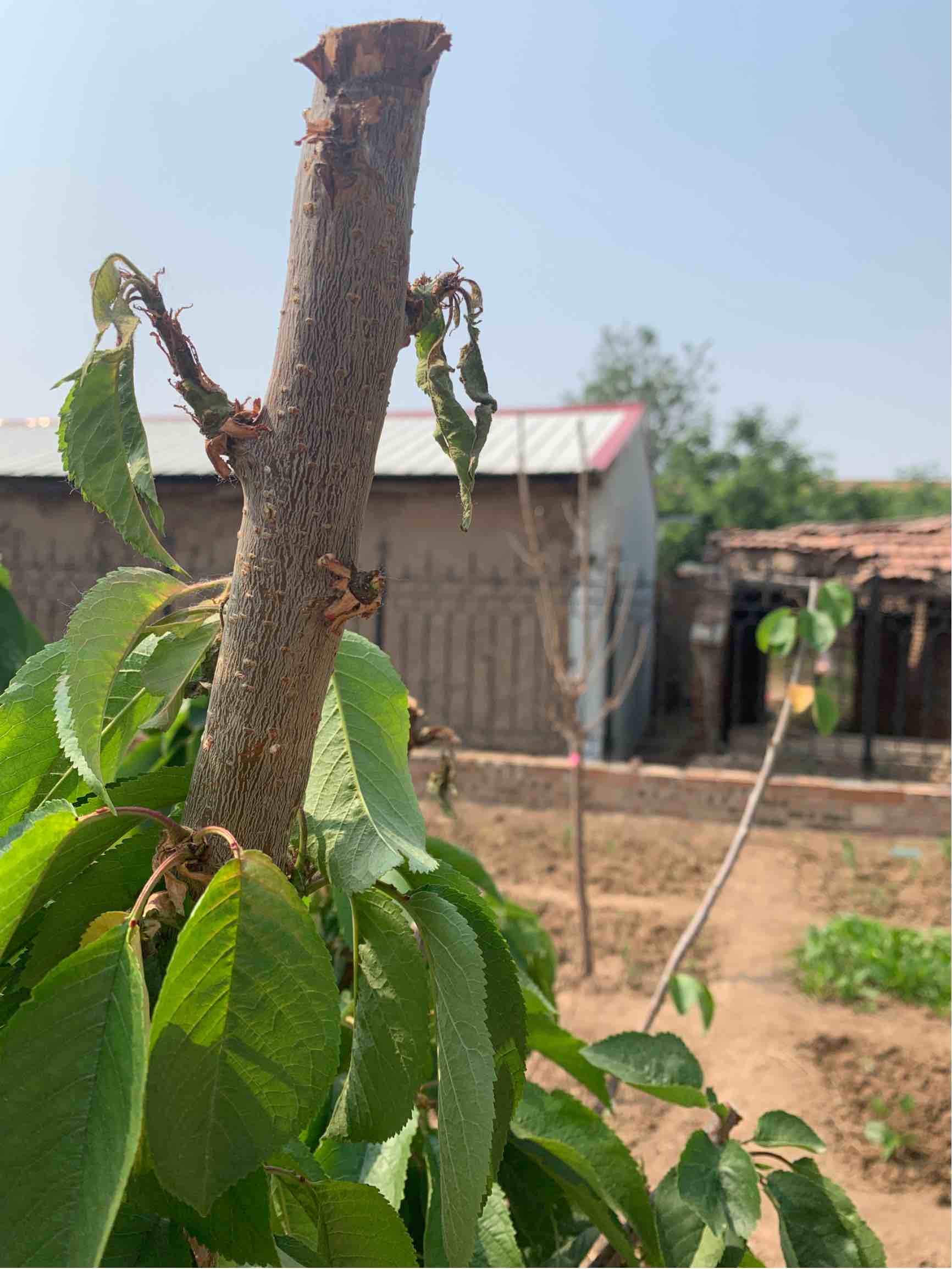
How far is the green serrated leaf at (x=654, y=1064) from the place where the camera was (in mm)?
1071

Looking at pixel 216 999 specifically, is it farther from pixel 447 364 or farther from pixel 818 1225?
pixel 818 1225

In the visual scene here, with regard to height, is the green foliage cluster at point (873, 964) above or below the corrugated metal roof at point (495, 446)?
below

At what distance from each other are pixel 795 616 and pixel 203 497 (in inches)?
326

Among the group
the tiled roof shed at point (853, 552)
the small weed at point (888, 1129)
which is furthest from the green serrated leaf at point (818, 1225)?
the tiled roof shed at point (853, 552)

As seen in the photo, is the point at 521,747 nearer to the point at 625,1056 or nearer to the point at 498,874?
the point at 498,874

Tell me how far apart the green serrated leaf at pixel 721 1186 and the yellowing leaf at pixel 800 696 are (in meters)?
2.07

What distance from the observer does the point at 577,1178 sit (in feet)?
3.10

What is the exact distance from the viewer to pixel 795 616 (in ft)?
10.2

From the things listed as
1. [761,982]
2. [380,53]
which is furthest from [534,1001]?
[761,982]

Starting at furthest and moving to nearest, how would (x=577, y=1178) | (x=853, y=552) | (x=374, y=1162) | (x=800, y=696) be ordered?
(x=853, y=552)
(x=800, y=696)
(x=577, y=1178)
(x=374, y=1162)

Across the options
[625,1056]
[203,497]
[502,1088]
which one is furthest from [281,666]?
[203,497]

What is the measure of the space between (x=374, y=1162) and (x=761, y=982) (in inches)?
175

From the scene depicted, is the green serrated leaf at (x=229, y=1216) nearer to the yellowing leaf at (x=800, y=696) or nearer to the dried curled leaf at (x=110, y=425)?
the dried curled leaf at (x=110, y=425)

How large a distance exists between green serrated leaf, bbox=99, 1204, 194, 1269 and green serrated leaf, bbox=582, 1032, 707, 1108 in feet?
2.01
